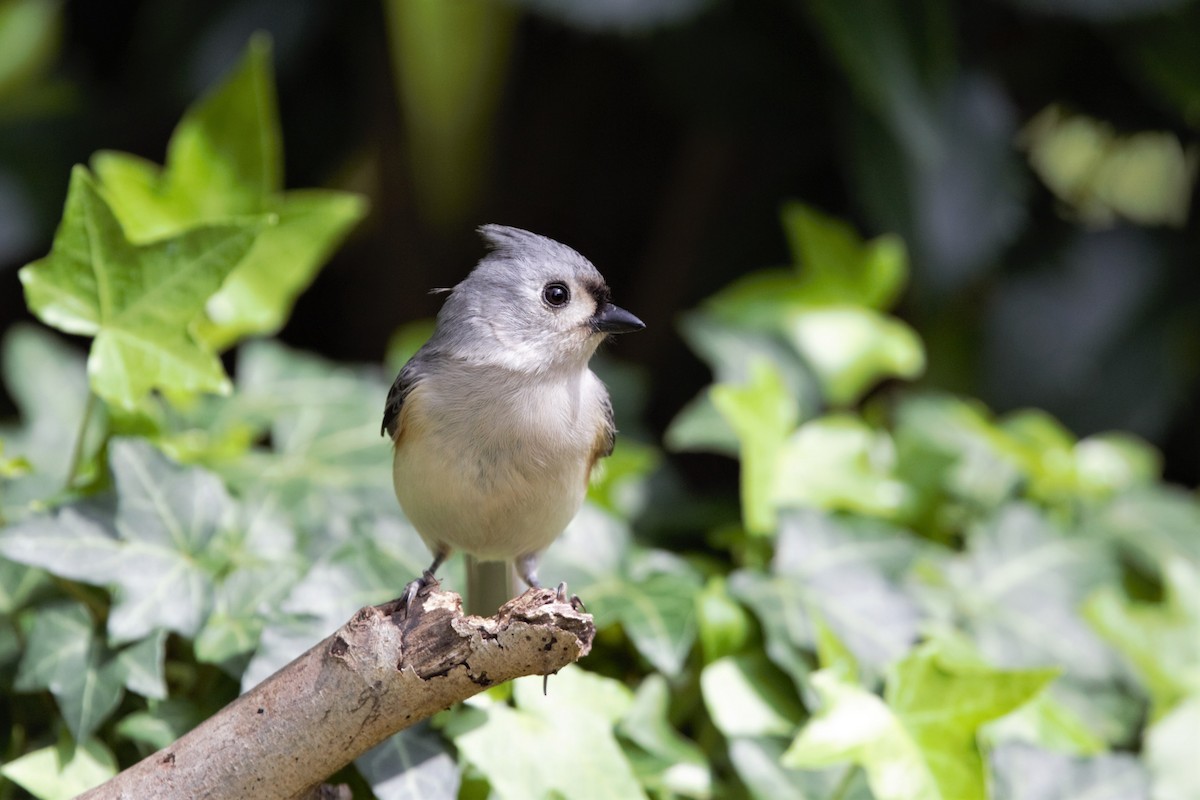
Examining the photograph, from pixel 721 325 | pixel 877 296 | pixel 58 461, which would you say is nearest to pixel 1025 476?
pixel 877 296

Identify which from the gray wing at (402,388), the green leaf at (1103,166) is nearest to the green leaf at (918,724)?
the gray wing at (402,388)

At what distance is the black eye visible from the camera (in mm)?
1165

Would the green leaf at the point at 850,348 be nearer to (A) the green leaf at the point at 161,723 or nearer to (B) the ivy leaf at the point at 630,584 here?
(B) the ivy leaf at the point at 630,584

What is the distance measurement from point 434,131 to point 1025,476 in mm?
1442

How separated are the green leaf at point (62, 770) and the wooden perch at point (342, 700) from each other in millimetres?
118

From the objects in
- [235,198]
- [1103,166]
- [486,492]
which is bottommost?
[486,492]

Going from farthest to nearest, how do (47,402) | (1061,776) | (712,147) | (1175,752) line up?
(712,147) < (47,402) < (1175,752) < (1061,776)

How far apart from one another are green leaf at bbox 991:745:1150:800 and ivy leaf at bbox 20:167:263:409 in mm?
1103

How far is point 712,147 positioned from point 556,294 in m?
1.55

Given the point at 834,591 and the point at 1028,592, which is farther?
the point at 1028,592

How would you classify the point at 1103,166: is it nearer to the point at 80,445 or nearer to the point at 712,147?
the point at 712,147

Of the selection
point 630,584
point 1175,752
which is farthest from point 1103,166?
point 630,584

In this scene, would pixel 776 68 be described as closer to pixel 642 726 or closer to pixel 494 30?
pixel 494 30

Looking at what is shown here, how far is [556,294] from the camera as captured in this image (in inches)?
46.0
